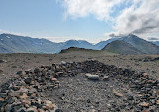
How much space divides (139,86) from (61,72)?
773cm

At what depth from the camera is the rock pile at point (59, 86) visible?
832cm

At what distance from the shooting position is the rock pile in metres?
8.32

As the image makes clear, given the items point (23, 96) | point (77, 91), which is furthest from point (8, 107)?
point (77, 91)

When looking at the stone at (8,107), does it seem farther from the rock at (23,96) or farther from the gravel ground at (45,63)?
the gravel ground at (45,63)

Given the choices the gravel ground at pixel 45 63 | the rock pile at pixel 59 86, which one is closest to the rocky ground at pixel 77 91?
A: the rock pile at pixel 59 86

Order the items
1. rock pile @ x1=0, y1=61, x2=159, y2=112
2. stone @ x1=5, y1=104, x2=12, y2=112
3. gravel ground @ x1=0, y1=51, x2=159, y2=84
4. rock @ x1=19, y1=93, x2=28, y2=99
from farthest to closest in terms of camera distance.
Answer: gravel ground @ x1=0, y1=51, x2=159, y2=84, rock @ x1=19, y1=93, x2=28, y2=99, rock pile @ x1=0, y1=61, x2=159, y2=112, stone @ x1=5, y1=104, x2=12, y2=112

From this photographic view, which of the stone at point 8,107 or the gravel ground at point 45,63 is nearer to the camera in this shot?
the stone at point 8,107

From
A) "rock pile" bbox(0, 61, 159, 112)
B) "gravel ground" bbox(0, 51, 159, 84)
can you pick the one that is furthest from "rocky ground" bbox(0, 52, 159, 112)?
"gravel ground" bbox(0, 51, 159, 84)

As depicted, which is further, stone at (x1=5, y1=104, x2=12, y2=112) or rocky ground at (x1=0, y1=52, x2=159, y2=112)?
rocky ground at (x1=0, y1=52, x2=159, y2=112)

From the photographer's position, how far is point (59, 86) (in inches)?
502

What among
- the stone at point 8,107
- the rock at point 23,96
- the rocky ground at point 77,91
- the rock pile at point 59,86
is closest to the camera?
the stone at point 8,107

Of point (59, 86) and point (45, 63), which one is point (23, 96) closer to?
point (59, 86)

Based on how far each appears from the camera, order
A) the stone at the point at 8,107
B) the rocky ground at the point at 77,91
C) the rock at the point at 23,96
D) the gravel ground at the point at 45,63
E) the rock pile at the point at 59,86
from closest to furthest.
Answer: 1. the stone at the point at 8,107
2. the rock pile at the point at 59,86
3. the rock at the point at 23,96
4. the rocky ground at the point at 77,91
5. the gravel ground at the point at 45,63

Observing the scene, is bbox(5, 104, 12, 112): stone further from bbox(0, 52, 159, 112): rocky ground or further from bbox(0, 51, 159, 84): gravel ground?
bbox(0, 51, 159, 84): gravel ground
